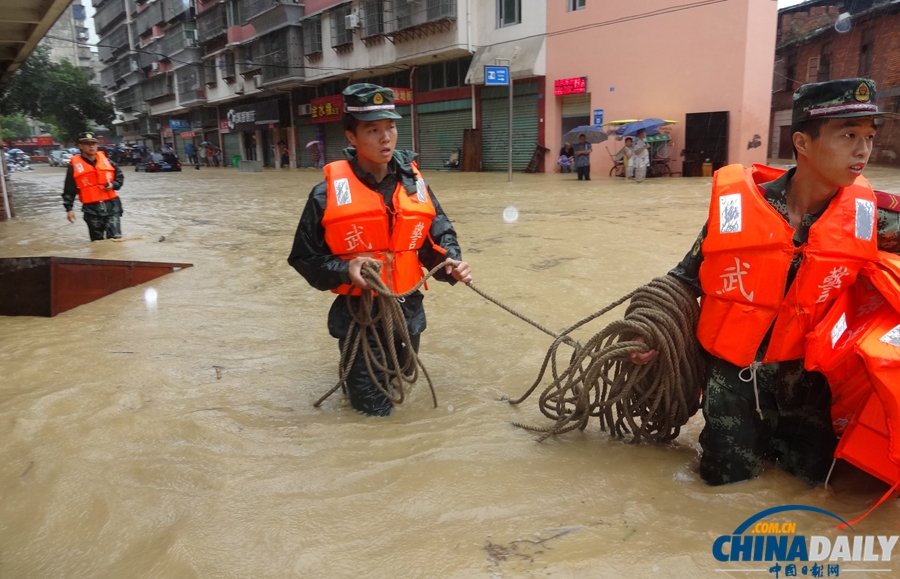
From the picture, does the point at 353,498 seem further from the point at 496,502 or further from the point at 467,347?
the point at 467,347

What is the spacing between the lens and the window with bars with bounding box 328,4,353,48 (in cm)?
2870

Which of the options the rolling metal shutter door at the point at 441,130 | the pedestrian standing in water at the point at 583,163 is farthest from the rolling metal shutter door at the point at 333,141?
the pedestrian standing in water at the point at 583,163

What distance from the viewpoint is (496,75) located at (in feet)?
56.9

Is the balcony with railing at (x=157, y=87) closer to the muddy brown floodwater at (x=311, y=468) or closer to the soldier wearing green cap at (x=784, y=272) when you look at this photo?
the muddy brown floodwater at (x=311, y=468)

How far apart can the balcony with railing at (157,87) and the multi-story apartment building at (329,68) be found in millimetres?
119

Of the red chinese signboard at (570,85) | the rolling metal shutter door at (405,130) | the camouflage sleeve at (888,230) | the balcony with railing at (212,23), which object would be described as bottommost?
the camouflage sleeve at (888,230)

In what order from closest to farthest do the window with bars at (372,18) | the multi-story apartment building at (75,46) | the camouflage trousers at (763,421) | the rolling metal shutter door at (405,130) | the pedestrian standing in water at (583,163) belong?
the camouflage trousers at (763,421), the pedestrian standing in water at (583,163), the window with bars at (372,18), the rolling metal shutter door at (405,130), the multi-story apartment building at (75,46)

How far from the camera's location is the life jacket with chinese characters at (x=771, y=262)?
222cm

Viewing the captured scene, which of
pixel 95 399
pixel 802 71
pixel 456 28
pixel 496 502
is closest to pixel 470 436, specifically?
pixel 496 502

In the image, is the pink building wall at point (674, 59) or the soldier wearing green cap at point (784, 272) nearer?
the soldier wearing green cap at point (784, 272)

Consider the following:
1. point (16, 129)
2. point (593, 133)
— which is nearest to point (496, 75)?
point (593, 133)

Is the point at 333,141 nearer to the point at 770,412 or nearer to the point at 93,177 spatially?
the point at 93,177

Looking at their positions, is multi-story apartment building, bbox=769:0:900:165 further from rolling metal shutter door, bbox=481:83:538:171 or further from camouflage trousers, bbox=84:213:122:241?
camouflage trousers, bbox=84:213:122:241

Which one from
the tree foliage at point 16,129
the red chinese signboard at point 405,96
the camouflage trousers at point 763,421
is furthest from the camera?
the tree foliage at point 16,129
